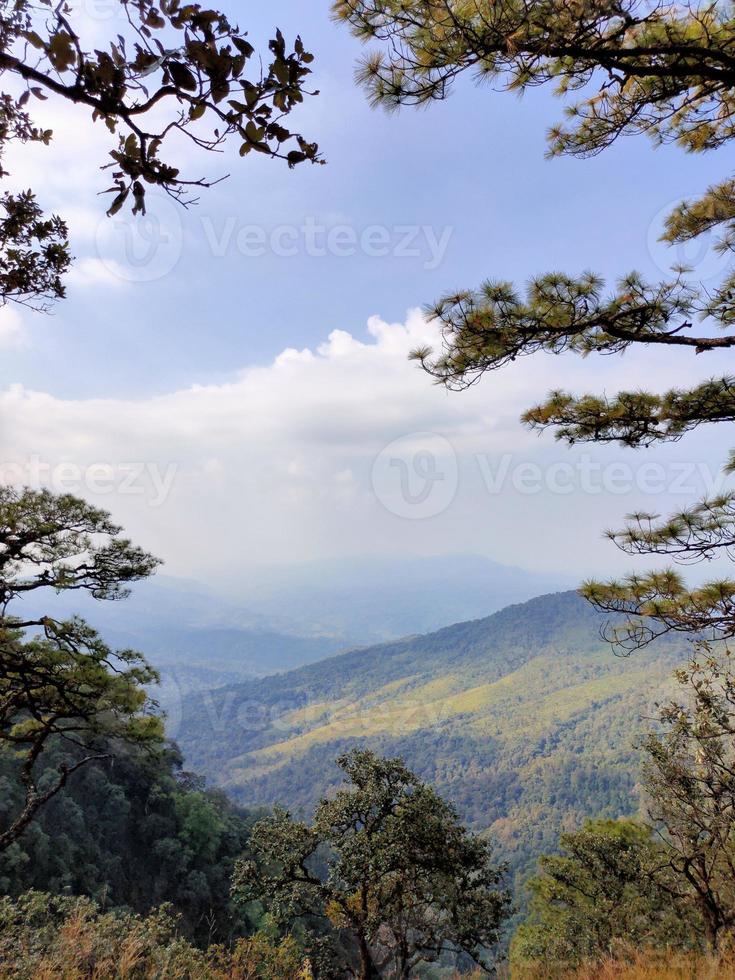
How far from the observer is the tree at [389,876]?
25.3 feet

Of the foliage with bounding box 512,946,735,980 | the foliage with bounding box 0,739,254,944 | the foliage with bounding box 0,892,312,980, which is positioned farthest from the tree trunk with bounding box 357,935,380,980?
the foliage with bounding box 0,739,254,944

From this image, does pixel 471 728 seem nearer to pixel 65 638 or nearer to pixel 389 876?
pixel 389 876

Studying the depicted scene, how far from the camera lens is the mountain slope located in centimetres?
8844

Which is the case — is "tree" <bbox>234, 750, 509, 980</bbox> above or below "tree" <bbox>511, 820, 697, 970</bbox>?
above

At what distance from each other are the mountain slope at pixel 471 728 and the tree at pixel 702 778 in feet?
165

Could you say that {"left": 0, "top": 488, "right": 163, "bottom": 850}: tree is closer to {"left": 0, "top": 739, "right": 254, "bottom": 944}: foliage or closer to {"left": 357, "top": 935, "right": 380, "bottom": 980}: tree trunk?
{"left": 357, "top": 935, "right": 380, "bottom": 980}: tree trunk

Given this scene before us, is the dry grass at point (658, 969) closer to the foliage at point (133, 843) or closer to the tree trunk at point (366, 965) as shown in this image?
the tree trunk at point (366, 965)

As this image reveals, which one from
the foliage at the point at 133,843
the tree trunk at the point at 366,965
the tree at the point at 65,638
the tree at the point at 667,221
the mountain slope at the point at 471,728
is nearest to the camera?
the tree at the point at 667,221

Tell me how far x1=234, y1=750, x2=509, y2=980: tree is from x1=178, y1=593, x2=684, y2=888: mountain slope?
51.9 meters

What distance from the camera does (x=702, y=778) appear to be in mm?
6254

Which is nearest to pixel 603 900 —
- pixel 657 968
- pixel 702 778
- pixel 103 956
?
pixel 702 778

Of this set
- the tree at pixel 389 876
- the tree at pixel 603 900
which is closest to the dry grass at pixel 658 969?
the tree at pixel 389 876

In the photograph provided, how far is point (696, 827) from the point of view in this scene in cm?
750

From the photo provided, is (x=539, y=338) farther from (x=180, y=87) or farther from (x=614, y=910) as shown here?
(x=614, y=910)
